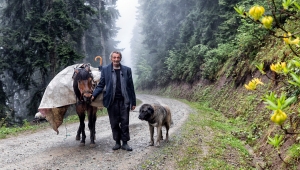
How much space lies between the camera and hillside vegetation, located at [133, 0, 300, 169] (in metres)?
2.50

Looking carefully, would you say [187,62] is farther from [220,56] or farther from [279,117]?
[279,117]

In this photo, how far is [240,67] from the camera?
561 inches

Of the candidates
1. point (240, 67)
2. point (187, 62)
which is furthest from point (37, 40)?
point (187, 62)

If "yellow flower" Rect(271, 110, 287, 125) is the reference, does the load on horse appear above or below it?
below

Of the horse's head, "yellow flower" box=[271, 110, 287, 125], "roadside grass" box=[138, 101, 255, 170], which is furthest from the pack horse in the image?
"yellow flower" box=[271, 110, 287, 125]

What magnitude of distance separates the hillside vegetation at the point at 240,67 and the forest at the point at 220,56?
2 centimetres

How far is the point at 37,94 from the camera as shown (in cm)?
1720

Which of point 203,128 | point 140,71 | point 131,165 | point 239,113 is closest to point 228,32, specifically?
point 239,113

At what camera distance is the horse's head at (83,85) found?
6.48 m

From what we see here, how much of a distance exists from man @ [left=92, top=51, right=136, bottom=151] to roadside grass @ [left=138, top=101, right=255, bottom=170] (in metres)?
1.12

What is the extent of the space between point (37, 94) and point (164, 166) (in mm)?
14167

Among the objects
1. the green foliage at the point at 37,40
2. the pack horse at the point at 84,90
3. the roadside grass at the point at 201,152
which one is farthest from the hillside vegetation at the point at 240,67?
the green foliage at the point at 37,40

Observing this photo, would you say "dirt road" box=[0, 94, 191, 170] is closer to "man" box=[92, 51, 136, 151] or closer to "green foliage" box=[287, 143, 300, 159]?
"man" box=[92, 51, 136, 151]

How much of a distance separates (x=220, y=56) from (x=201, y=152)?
41.5 feet
